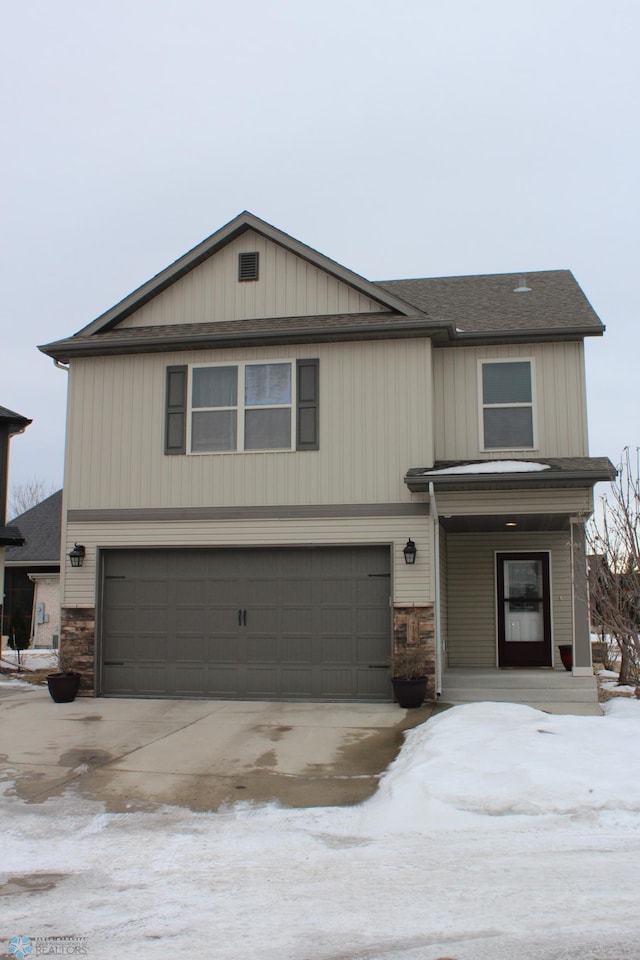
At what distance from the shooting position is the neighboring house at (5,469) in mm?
17453

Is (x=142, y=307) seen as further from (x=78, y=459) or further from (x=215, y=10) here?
(x=215, y=10)


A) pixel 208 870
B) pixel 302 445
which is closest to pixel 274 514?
pixel 302 445

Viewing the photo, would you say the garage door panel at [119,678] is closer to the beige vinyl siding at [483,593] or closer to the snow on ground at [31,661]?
the snow on ground at [31,661]

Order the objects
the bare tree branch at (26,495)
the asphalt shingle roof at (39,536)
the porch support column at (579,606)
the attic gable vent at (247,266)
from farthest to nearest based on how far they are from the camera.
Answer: the bare tree branch at (26,495) → the asphalt shingle roof at (39,536) → the attic gable vent at (247,266) → the porch support column at (579,606)

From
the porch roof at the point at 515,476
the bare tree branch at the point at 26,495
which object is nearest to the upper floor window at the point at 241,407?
the porch roof at the point at 515,476

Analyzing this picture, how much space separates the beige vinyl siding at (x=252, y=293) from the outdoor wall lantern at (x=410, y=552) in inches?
142

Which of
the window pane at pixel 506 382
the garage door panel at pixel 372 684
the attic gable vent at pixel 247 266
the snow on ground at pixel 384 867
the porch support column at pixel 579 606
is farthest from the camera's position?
the attic gable vent at pixel 247 266

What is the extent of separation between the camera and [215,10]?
13.8 meters

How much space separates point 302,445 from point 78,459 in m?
3.61

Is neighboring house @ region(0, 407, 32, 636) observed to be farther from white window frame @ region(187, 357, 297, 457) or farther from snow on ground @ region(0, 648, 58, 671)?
white window frame @ region(187, 357, 297, 457)

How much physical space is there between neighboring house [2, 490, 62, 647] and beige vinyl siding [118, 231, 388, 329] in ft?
41.2

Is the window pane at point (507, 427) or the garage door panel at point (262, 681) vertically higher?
the window pane at point (507, 427)

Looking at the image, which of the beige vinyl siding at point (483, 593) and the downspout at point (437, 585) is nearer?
the downspout at point (437, 585)

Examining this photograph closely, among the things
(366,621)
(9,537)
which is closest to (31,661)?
(9,537)
